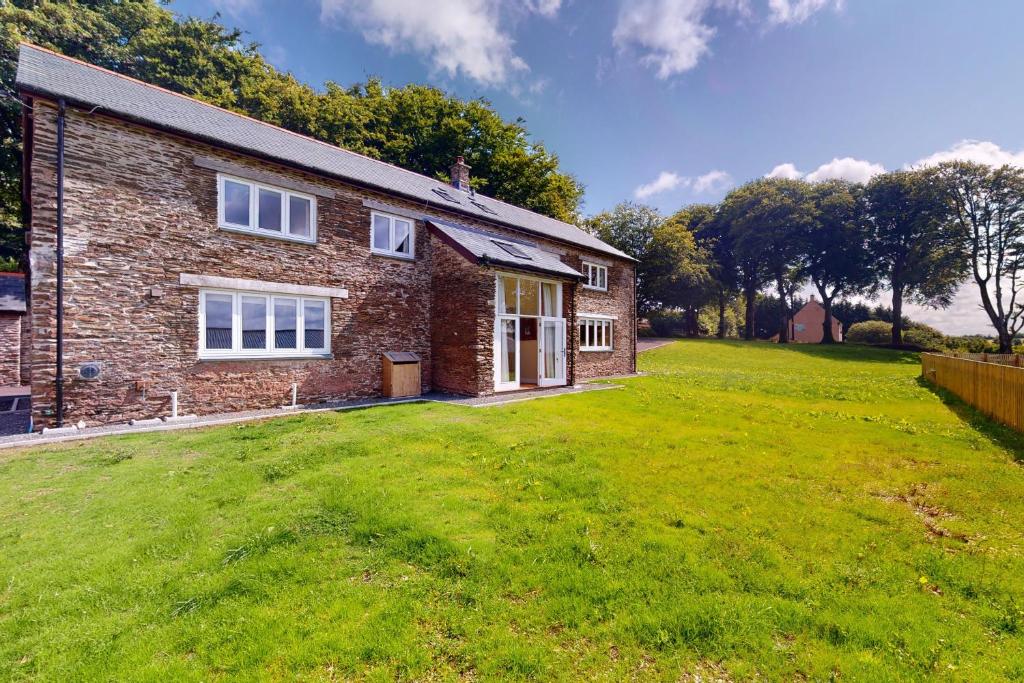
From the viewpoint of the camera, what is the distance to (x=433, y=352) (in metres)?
14.8

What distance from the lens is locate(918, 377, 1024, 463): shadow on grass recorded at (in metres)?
7.98

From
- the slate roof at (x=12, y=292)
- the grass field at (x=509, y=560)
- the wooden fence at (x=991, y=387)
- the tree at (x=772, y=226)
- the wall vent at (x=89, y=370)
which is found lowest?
Result: the grass field at (x=509, y=560)

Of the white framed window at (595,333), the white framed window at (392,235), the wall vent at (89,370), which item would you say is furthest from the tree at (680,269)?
the wall vent at (89,370)

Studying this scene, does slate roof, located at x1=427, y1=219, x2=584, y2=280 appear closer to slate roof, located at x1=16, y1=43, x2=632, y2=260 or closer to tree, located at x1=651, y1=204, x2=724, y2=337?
slate roof, located at x1=16, y1=43, x2=632, y2=260

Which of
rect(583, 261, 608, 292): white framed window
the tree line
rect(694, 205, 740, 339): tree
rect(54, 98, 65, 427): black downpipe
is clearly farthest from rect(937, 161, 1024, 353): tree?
rect(54, 98, 65, 427): black downpipe

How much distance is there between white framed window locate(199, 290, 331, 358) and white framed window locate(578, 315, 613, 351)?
12211mm

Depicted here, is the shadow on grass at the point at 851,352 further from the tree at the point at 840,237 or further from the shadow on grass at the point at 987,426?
the shadow on grass at the point at 987,426

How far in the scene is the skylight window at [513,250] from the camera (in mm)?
15186

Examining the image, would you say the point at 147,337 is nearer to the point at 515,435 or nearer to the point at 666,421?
the point at 515,435

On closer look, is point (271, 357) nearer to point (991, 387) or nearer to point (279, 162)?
point (279, 162)

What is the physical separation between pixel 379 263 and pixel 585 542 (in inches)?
459

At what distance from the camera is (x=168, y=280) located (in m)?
9.83

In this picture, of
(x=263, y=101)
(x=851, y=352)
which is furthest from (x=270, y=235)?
(x=851, y=352)

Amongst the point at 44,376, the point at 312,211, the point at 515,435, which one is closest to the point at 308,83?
the point at 312,211
